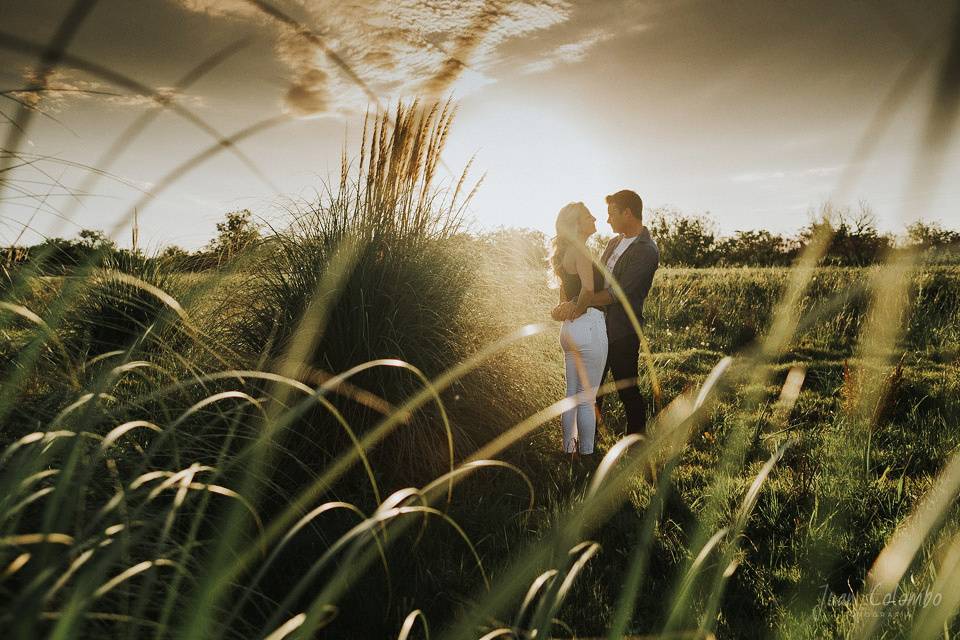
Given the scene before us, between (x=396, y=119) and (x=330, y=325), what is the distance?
61.7 inches

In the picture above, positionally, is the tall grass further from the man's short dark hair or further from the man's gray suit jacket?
the man's short dark hair

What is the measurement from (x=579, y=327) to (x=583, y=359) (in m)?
0.22

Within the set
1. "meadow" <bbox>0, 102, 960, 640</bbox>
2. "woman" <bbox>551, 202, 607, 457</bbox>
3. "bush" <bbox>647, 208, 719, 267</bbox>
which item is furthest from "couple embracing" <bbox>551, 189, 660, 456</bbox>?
"bush" <bbox>647, 208, 719, 267</bbox>

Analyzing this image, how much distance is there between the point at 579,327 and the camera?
13.0 feet

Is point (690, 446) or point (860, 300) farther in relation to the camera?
point (860, 300)

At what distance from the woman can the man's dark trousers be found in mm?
230

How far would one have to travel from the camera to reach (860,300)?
838 cm

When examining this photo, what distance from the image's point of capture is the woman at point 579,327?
12.3 ft

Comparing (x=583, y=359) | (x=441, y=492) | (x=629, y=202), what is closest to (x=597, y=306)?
(x=583, y=359)

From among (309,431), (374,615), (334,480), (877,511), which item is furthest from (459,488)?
(877,511)

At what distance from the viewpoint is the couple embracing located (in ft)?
12.6

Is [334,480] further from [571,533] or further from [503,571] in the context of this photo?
[571,533]

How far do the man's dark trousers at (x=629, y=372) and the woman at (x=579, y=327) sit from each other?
230 millimetres

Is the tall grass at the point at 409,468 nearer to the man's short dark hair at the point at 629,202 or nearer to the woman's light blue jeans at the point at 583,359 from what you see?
the woman's light blue jeans at the point at 583,359
